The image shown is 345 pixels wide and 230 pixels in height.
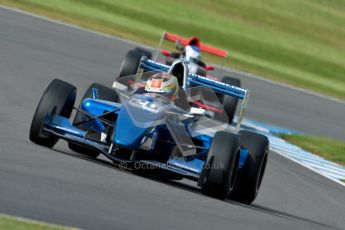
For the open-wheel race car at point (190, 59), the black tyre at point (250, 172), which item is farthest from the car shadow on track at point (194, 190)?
the open-wheel race car at point (190, 59)

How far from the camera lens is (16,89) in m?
15.8

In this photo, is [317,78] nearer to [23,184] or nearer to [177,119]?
[177,119]

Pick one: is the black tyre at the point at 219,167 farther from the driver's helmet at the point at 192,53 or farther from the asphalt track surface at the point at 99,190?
the driver's helmet at the point at 192,53

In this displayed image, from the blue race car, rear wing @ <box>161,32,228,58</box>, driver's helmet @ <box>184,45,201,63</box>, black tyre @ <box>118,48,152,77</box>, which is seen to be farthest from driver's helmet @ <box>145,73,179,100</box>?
driver's helmet @ <box>184,45,201,63</box>

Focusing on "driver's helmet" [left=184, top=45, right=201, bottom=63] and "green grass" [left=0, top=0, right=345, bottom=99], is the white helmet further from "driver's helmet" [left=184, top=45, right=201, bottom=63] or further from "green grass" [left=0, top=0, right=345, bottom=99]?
"green grass" [left=0, top=0, right=345, bottom=99]

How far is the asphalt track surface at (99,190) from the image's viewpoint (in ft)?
25.2

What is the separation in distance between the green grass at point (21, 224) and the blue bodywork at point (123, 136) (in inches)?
124

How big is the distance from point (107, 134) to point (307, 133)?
10921 mm

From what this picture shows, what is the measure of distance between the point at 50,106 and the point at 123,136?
974 millimetres

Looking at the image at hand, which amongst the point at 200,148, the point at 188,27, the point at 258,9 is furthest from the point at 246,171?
the point at 258,9

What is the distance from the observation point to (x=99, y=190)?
28.5 feet

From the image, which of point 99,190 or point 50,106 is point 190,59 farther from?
point 99,190

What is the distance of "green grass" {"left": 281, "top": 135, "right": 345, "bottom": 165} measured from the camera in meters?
18.0

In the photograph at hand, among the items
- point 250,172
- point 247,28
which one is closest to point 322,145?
point 250,172
